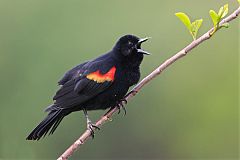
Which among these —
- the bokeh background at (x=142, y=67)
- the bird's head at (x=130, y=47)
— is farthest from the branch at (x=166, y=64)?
the bokeh background at (x=142, y=67)

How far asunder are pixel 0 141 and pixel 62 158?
3154 millimetres

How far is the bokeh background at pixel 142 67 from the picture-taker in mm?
10531

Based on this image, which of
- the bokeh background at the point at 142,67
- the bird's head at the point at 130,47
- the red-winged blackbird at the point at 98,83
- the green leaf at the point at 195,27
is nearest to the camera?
the green leaf at the point at 195,27

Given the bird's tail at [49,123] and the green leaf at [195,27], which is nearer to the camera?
the green leaf at [195,27]

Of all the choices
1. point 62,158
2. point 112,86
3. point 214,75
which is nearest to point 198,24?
point 62,158

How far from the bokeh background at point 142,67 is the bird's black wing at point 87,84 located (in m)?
4.58

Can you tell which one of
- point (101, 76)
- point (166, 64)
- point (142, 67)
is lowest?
point (166, 64)

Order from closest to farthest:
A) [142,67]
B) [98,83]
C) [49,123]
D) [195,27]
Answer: [195,27]
[49,123]
[98,83]
[142,67]

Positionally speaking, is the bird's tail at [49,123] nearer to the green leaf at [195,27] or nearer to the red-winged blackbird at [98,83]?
the red-winged blackbird at [98,83]

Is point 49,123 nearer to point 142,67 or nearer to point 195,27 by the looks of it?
point 195,27

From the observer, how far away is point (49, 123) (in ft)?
14.1

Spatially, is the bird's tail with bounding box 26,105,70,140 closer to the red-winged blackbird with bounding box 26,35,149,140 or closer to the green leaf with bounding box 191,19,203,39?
the red-winged blackbird with bounding box 26,35,149,140

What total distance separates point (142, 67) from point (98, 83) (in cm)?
556

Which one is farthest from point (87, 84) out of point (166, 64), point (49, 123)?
point (166, 64)
